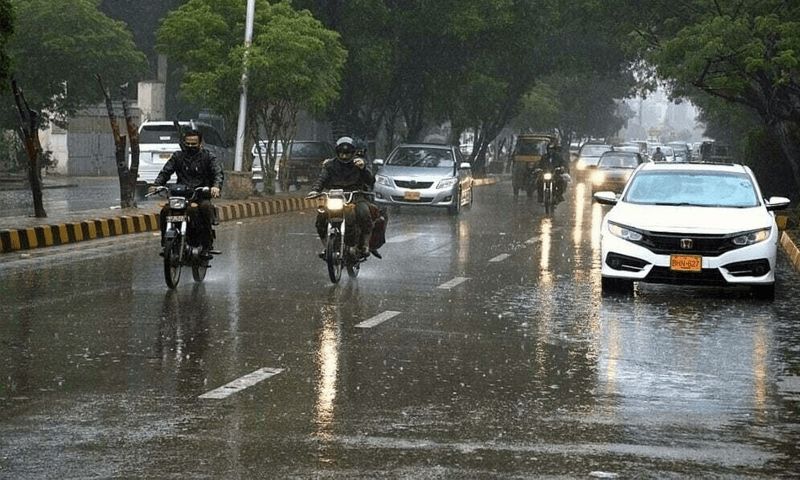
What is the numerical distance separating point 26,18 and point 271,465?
1719 inches

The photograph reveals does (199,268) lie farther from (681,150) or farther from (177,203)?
(681,150)

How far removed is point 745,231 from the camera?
50.8ft

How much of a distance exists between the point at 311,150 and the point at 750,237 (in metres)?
31.0

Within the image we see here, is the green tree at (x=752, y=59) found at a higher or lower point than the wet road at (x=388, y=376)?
higher

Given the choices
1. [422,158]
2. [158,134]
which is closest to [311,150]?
[158,134]

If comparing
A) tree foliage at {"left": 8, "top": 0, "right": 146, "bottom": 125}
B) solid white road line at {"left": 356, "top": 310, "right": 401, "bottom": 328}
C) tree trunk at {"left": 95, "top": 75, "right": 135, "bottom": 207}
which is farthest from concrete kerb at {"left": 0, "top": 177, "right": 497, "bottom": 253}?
tree foliage at {"left": 8, "top": 0, "right": 146, "bottom": 125}

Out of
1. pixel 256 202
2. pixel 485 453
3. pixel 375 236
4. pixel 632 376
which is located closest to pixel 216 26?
pixel 256 202

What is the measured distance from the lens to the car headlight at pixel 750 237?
15461mm

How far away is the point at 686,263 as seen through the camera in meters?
15.3

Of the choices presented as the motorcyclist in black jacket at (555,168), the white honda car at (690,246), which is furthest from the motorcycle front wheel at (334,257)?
the motorcyclist in black jacket at (555,168)

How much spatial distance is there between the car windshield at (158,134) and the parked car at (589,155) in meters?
27.2

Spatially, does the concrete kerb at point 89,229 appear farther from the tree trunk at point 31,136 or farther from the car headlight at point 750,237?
the car headlight at point 750,237

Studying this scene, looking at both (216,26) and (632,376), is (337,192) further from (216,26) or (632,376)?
(216,26)

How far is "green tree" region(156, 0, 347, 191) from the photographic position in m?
35.3
